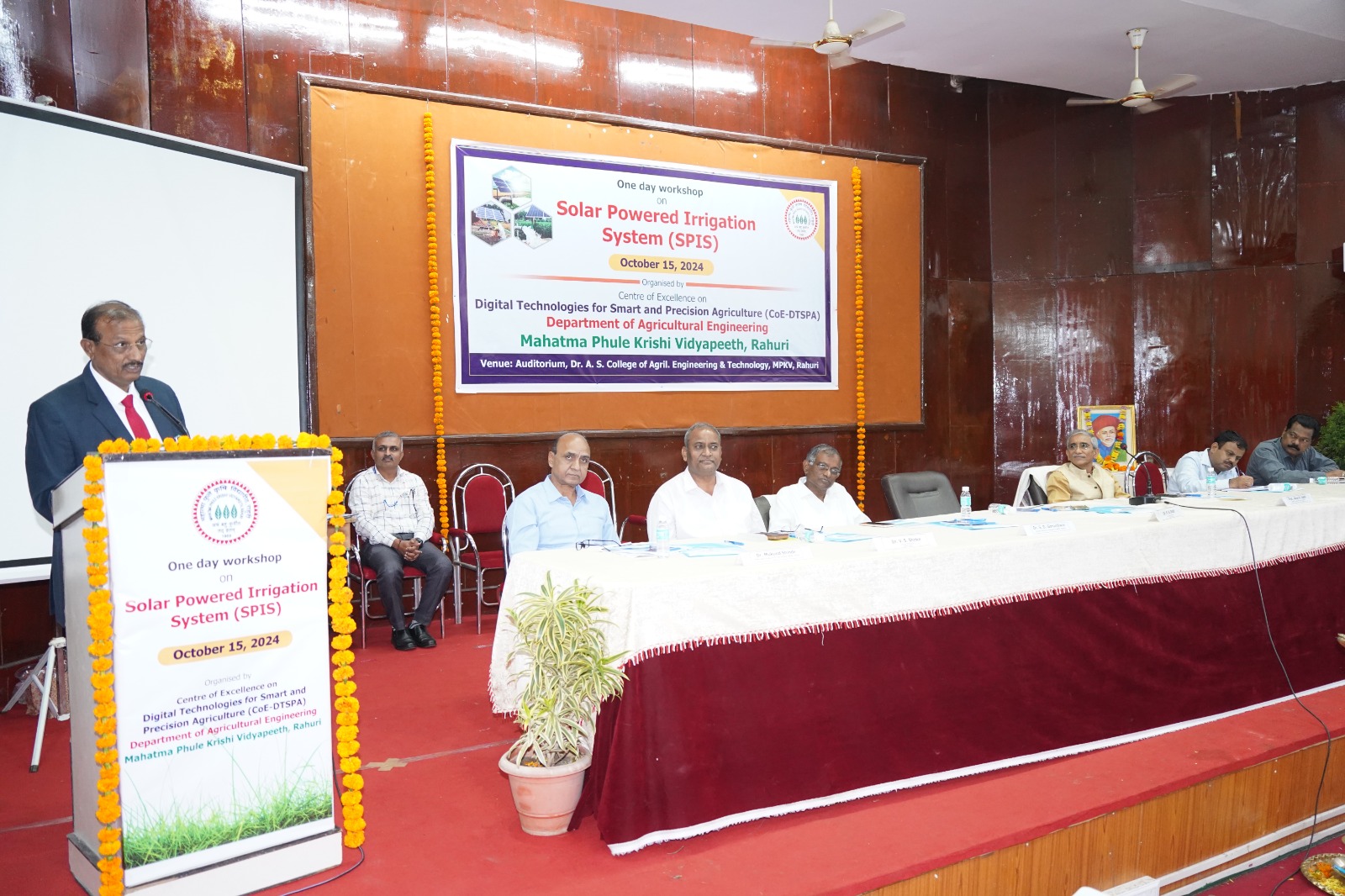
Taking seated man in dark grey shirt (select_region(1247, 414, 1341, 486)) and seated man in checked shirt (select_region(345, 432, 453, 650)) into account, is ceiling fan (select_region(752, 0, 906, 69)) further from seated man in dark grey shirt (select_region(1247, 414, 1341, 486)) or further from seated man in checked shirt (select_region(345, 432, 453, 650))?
seated man in dark grey shirt (select_region(1247, 414, 1341, 486))

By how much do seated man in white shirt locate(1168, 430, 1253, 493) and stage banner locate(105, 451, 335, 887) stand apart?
5.09m

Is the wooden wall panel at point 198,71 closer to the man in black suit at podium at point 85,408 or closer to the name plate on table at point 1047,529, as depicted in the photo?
the man in black suit at podium at point 85,408

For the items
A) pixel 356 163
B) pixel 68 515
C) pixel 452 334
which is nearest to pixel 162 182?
pixel 356 163

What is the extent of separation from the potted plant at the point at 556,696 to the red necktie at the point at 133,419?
1.28 meters

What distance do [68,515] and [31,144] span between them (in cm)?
227

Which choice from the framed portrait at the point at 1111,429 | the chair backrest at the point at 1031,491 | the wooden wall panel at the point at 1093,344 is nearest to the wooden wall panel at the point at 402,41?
the chair backrest at the point at 1031,491

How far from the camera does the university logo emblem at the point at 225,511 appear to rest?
2125 mm

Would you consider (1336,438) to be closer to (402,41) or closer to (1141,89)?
(1141,89)

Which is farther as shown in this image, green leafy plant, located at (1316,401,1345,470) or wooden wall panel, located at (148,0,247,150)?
green leafy plant, located at (1316,401,1345,470)

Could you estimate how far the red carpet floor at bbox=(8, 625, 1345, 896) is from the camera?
7.31 ft

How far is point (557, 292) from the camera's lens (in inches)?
229

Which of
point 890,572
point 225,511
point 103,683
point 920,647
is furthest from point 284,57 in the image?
point 920,647

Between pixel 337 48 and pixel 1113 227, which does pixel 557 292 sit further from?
pixel 1113 227

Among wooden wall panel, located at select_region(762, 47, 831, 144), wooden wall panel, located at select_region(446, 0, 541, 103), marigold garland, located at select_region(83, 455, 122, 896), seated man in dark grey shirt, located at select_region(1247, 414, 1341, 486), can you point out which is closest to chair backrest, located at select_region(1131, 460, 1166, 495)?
seated man in dark grey shirt, located at select_region(1247, 414, 1341, 486)
